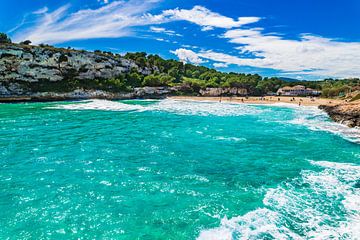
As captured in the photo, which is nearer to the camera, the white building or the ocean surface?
the ocean surface

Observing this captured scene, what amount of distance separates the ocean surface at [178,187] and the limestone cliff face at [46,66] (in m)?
Answer: 68.8

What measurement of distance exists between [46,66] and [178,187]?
9935 centimetres

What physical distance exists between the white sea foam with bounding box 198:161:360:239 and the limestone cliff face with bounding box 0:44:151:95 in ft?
305

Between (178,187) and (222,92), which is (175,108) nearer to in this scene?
(178,187)

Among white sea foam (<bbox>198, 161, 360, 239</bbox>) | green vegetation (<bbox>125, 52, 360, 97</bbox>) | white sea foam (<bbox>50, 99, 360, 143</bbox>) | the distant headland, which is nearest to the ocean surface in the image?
white sea foam (<bbox>198, 161, 360, 239</bbox>)

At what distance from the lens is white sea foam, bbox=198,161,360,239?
12.6m

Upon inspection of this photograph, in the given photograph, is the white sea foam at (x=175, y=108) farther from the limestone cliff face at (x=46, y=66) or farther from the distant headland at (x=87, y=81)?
the limestone cliff face at (x=46, y=66)

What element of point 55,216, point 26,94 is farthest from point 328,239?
point 26,94

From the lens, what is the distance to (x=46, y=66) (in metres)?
102

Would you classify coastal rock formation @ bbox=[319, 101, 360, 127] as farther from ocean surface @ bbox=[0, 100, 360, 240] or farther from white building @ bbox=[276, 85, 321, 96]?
white building @ bbox=[276, 85, 321, 96]

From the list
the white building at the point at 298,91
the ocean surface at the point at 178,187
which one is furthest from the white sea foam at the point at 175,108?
the white building at the point at 298,91

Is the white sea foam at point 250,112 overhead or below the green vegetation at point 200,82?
below

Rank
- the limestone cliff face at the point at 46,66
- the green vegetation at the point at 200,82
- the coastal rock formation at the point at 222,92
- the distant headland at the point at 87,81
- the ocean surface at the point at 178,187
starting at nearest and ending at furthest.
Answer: the ocean surface at the point at 178,187
the limestone cliff face at the point at 46,66
the distant headland at the point at 87,81
the green vegetation at the point at 200,82
the coastal rock formation at the point at 222,92

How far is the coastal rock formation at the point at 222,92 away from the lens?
130500 mm
